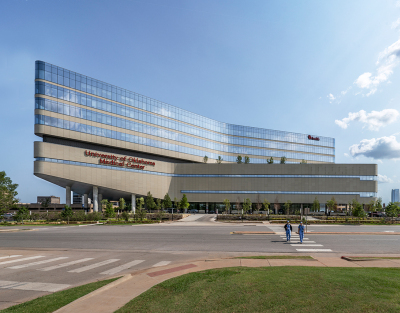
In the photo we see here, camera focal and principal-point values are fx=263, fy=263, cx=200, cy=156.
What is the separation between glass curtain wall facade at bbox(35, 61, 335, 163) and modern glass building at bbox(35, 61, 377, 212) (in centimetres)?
22

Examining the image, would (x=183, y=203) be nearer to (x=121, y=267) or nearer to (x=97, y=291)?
(x=121, y=267)

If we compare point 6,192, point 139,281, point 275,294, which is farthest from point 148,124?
point 275,294

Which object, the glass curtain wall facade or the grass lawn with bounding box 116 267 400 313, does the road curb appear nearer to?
the grass lawn with bounding box 116 267 400 313

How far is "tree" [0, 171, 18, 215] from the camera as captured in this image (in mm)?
48750

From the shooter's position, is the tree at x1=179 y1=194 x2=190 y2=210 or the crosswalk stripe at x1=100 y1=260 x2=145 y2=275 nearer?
the crosswalk stripe at x1=100 y1=260 x2=145 y2=275

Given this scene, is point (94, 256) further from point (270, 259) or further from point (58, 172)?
point (58, 172)

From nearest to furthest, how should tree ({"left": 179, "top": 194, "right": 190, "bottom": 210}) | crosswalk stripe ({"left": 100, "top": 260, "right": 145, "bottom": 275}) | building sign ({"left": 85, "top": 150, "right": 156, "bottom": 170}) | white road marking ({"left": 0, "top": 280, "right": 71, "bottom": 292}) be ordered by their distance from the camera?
white road marking ({"left": 0, "top": 280, "right": 71, "bottom": 292}) → crosswalk stripe ({"left": 100, "top": 260, "right": 145, "bottom": 275}) → building sign ({"left": 85, "top": 150, "right": 156, "bottom": 170}) → tree ({"left": 179, "top": 194, "right": 190, "bottom": 210})

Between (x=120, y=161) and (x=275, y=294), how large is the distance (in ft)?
220

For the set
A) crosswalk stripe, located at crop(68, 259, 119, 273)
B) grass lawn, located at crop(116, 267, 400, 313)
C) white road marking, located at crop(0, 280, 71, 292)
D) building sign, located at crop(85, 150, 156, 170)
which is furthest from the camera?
building sign, located at crop(85, 150, 156, 170)

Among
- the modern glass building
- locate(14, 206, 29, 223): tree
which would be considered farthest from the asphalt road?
the modern glass building

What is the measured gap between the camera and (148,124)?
3004 inches

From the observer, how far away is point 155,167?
78.4 m

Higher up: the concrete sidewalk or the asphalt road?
the concrete sidewalk

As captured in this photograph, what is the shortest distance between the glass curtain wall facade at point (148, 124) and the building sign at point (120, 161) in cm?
495
